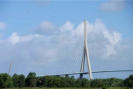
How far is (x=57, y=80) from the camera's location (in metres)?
57.8

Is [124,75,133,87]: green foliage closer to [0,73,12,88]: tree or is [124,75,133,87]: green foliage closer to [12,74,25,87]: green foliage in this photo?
[12,74,25,87]: green foliage

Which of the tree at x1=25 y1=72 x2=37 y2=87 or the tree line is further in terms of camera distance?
the tree at x1=25 y1=72 x2=37 y2=87

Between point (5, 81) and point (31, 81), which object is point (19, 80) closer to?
point (31, 81)

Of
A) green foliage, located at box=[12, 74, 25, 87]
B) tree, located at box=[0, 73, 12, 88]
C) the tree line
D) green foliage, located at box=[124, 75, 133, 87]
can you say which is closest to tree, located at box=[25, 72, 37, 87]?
the tree line

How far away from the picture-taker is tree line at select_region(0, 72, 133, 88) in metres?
49.8

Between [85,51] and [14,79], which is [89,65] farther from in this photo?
[14,79]

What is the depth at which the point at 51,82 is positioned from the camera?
5856 centimetres

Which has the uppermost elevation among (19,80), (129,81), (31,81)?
(19,80)

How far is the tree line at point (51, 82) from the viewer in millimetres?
49812

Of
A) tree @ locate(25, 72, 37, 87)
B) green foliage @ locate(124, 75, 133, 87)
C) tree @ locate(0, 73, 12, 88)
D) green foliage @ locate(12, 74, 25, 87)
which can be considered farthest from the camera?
tree @ locate(25, 72, 37, 87)

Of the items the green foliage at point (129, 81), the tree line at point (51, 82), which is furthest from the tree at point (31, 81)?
the green foliage at point (129, 81)

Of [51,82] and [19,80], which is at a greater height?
[19,80]

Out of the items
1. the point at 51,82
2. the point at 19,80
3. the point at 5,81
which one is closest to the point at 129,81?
the point at 51,82

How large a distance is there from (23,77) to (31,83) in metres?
2.35
